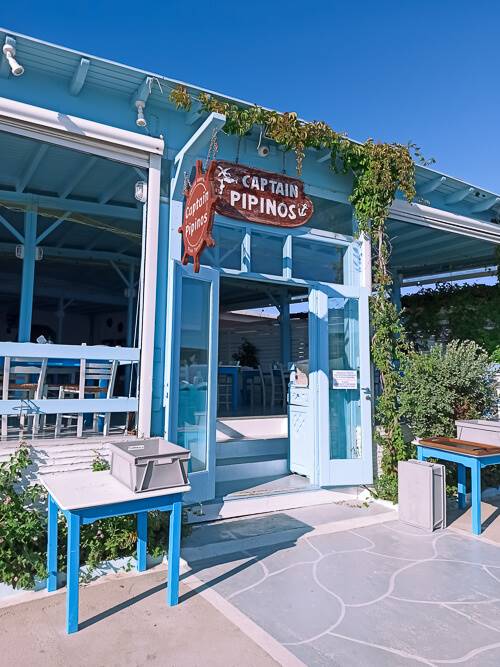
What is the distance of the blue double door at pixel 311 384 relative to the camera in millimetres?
4305

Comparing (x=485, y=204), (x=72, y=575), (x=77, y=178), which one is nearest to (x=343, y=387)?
(x=72, y=575)

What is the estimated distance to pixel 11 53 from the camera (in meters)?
3.47

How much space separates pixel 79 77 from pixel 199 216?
1.53 m

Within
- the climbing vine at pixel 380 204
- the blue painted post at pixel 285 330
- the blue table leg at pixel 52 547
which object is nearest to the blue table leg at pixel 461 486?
the climbing vine at pixel 380 204

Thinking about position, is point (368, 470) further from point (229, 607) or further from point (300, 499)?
point (229, 607)

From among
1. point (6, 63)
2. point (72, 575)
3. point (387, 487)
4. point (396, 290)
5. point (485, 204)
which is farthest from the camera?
point (396, 290)

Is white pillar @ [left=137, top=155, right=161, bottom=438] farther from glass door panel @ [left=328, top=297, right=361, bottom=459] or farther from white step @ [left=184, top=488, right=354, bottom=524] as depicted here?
glass door panel @ [left=328, top=297, right=361, bottom=459]

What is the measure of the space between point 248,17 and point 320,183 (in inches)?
89.9

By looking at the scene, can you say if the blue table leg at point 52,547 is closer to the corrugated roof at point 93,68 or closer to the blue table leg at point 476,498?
the corrugated roof at point 93,68

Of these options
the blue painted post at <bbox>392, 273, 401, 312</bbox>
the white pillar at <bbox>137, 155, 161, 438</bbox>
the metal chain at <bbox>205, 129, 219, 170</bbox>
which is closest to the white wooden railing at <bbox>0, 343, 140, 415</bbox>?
the white pillar at <bbox>137, 155, 161, 438</bbox>

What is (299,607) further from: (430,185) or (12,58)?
(430,185)

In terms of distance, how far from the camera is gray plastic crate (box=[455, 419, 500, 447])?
15.1ft

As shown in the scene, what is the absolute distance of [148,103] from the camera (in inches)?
170

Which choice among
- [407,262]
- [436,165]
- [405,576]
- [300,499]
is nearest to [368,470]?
[300,499]
